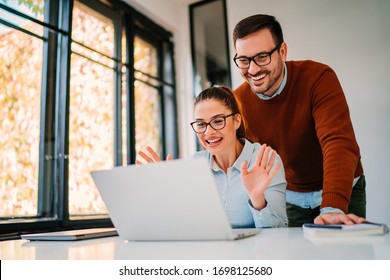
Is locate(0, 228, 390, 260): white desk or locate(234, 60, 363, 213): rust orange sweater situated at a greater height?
locate(234, 60, 363, 213): rust orange sweater

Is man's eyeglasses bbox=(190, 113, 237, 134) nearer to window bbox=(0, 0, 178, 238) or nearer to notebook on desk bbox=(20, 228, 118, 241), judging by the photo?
notebook on desk bbox=(20, 228, 118, 241)

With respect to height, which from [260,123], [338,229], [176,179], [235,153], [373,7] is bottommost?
[338,229]

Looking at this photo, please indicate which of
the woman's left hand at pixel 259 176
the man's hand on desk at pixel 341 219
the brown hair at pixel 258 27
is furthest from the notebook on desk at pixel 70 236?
the brown hair at pixel 258 27

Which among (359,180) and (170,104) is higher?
(170,104)

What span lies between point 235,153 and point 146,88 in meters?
2.17

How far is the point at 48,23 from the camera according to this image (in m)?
2.48

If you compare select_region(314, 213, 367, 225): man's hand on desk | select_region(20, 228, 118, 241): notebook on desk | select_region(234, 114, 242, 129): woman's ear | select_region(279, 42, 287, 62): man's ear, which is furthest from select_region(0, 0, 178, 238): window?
select_region(314, 213, 367, 225): man's hand on desk

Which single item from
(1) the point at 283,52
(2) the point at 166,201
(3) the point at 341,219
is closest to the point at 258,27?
(1) the point at 283,52

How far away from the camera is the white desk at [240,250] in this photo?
0.52 meters

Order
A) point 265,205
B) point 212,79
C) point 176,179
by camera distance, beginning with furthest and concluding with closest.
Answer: point 212,79 < point 265,205 < point 176,179

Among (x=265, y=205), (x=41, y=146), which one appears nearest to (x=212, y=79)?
(x=41, y=146)

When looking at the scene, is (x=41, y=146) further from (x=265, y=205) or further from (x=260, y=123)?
(x=265, y=205)

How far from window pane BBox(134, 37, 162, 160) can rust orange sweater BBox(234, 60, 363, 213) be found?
1.80 metres

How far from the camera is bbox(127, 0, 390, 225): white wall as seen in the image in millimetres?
1724
